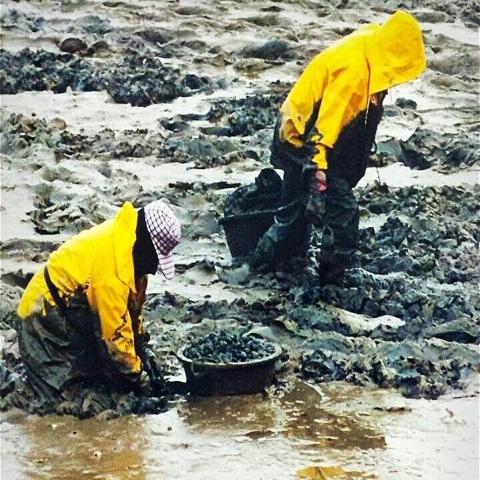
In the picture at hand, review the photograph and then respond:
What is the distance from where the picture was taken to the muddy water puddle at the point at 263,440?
508 centimetres

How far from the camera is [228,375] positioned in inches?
227

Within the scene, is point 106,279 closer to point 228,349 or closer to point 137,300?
point 137,300

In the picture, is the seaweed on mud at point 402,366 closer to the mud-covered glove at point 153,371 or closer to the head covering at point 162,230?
the mud-covered glove at point 153,371

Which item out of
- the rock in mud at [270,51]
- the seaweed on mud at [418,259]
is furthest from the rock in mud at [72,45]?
the seaweed on mud at [418,259]

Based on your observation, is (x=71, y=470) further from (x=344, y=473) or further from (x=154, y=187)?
(x=154, y=187)

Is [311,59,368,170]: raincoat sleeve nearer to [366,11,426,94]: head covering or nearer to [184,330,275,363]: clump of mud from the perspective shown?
[366,11,426,94]: head covering

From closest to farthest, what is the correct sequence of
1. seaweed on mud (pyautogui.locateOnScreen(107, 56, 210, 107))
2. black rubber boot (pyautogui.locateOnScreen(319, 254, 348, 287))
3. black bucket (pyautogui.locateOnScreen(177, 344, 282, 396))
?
black bucket (pyautogui.locateOnScreen(177, 344, 282, 396)) < black rubber boot (pyautogui.locateOnScreen(319, 254, 348, 287)) < seaweed on mud (pyautogui.locateOnScreen(107, 56, 210, 107))

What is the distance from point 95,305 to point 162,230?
449 mm

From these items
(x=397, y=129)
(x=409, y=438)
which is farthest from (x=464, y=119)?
(x=409, y=438)

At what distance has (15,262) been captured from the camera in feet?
25.0

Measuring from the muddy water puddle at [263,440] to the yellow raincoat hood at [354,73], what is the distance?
174cm

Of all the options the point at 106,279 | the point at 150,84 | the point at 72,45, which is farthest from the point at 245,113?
the point at 106,279

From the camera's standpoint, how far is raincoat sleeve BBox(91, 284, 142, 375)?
548cm

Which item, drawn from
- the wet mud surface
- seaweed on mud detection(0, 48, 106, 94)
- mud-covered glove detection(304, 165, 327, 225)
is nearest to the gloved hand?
mud-covered glove detection(304, 165, 327, 225)
